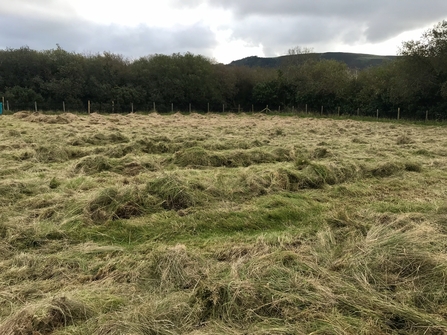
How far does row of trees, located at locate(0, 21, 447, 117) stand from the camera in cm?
2550

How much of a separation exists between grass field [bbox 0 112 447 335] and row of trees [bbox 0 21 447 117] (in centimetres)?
2137

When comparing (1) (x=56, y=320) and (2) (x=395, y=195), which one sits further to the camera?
(2) (x=395, y=195)

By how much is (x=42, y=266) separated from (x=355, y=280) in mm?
3193

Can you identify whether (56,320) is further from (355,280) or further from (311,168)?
(311,168)

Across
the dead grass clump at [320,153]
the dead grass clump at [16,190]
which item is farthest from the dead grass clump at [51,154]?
the dead grass clump at [320,153]

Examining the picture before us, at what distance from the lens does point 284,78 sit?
39.0 meters

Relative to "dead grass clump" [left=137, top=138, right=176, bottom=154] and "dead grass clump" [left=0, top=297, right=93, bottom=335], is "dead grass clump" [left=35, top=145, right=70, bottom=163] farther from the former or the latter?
"dead grass clump" [left=0, top=297, right=93, bottom=335]

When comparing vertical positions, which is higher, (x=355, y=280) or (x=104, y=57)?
(x=104, y=57)

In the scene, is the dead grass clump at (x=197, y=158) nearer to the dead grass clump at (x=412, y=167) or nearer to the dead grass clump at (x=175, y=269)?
the dead grass clump at (x=412, y=167)

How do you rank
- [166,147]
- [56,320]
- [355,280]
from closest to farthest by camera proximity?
[56,320]
[355,280]
[166,147]

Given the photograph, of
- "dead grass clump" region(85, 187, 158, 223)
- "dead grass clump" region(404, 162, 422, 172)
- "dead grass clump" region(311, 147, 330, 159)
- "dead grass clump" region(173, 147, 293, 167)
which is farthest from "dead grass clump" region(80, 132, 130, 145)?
"dead grass clump" region(404, 162, 422, 172)

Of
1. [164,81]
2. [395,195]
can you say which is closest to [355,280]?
[395,195]

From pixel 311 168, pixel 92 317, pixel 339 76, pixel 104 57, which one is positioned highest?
pixel 104 57

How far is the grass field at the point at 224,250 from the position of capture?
2.60 m
